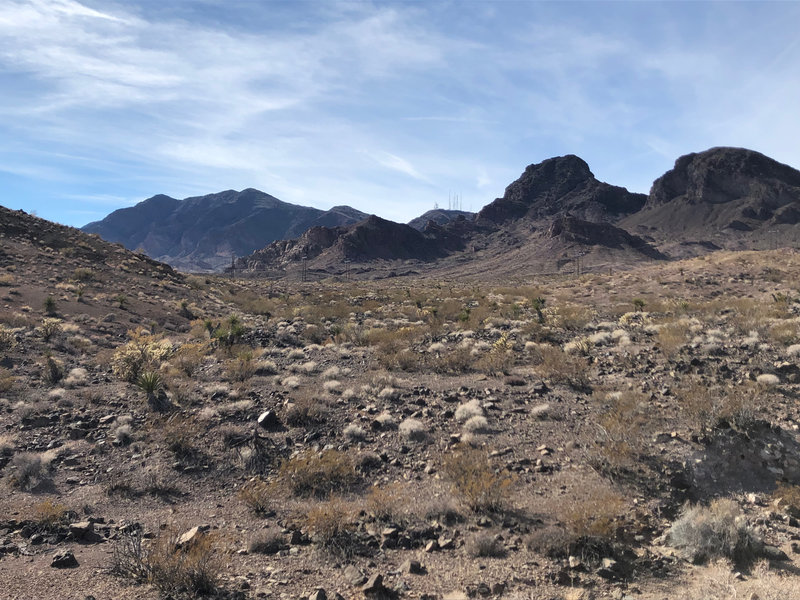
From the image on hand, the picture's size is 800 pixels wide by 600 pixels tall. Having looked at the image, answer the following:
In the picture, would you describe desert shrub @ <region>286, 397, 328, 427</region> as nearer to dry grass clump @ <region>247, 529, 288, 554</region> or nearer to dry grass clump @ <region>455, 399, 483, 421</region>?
dry grass clump @ <region>455, 399, 483, 421</region>

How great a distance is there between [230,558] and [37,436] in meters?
5.92

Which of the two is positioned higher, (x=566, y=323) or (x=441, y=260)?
(x=441, y=260)

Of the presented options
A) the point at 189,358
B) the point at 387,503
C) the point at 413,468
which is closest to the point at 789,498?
the point at 413,468

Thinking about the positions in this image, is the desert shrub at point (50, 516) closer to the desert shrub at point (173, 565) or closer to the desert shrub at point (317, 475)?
the desert shrub at point (173, 565)

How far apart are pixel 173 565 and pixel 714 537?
230 inches

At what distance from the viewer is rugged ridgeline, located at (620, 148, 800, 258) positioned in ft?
454

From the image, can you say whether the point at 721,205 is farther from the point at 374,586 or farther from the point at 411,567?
the point at 374,586

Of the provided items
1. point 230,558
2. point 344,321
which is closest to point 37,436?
point 230,558

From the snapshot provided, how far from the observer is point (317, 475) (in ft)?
23.2

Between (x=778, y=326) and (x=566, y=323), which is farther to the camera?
(x=566, y=323)

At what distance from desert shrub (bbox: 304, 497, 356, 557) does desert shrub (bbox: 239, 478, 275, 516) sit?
0.71 m

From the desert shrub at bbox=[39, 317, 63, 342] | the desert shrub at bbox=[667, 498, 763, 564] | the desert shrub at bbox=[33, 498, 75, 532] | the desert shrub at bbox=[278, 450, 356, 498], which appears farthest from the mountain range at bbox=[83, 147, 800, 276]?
the desert shrub at bbox=[33, 498, 75, 532]

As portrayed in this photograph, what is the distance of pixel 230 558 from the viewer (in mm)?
5133

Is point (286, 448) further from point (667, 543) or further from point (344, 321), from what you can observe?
point (344, 321)
